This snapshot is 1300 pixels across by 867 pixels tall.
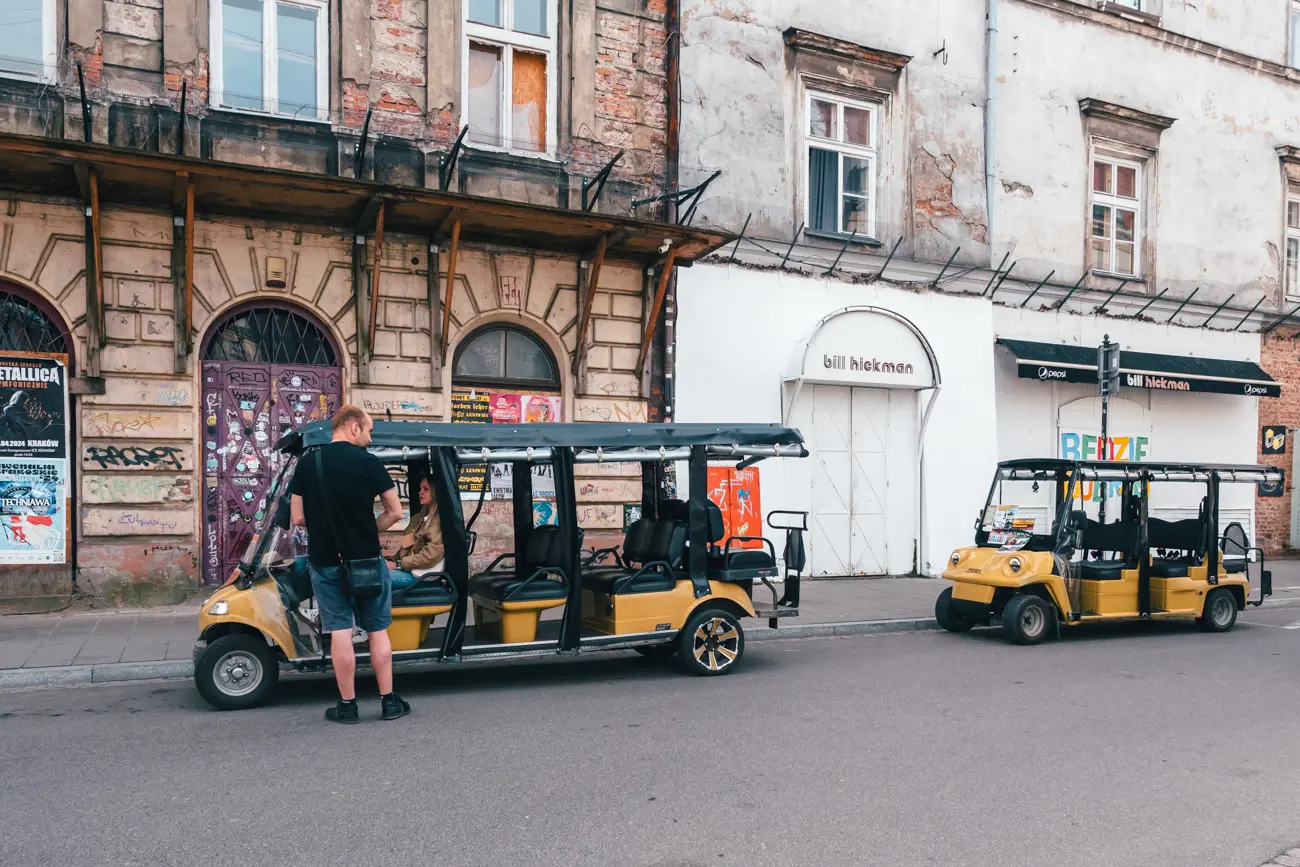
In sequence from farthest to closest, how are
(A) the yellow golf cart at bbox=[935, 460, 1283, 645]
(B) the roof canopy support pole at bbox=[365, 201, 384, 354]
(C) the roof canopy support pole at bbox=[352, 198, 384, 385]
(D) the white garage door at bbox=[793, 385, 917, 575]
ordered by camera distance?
(D) the white garage door at bbox=[793, 385, 917, 575] < (C) the roof canopy support pole at bbox=[352, 198, 384, 385] < (B) the roof canopy support pole at bbox=[365, 201, 384, 354] < (A) the yellow golf cart at bbox=[935, 460, 1283, 645]

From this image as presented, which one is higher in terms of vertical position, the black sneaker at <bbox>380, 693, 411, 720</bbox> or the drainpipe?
the drainpipe

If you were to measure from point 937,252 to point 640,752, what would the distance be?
476 inches

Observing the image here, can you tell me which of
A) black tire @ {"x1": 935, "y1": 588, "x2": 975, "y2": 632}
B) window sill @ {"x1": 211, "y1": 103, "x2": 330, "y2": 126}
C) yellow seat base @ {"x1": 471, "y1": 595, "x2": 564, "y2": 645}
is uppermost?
window sill @ {"x1": 211, "y1": 103, "x2": 330, "y2": 126}

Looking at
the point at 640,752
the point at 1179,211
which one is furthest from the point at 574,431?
the point at 1179,211

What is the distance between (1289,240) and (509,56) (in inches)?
602

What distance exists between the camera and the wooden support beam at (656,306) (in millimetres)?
13617

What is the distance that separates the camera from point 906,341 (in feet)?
53.2

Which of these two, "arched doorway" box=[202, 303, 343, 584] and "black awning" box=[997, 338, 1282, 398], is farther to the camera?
"black awning" box=[997, 338, 1282, 398]

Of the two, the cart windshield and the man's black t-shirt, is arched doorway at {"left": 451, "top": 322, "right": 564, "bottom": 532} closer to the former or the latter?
the cart windshield

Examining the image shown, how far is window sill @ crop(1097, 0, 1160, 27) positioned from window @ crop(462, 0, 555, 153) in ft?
32.4

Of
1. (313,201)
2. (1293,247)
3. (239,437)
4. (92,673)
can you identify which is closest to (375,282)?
(313,201)

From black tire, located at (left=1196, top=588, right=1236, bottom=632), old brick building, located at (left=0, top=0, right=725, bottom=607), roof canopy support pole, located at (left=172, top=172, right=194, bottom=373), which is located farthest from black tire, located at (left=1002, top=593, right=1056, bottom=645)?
roof canopy support pole, located at (left=172, top=172, right=194, bottom=373)

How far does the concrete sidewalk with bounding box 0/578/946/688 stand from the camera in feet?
28.3

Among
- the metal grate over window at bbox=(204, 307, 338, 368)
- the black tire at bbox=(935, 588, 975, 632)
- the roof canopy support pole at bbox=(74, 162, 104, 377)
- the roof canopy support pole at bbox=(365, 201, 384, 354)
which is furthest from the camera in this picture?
the metal grate over window at bbox=(204, 307, 338, 368)
